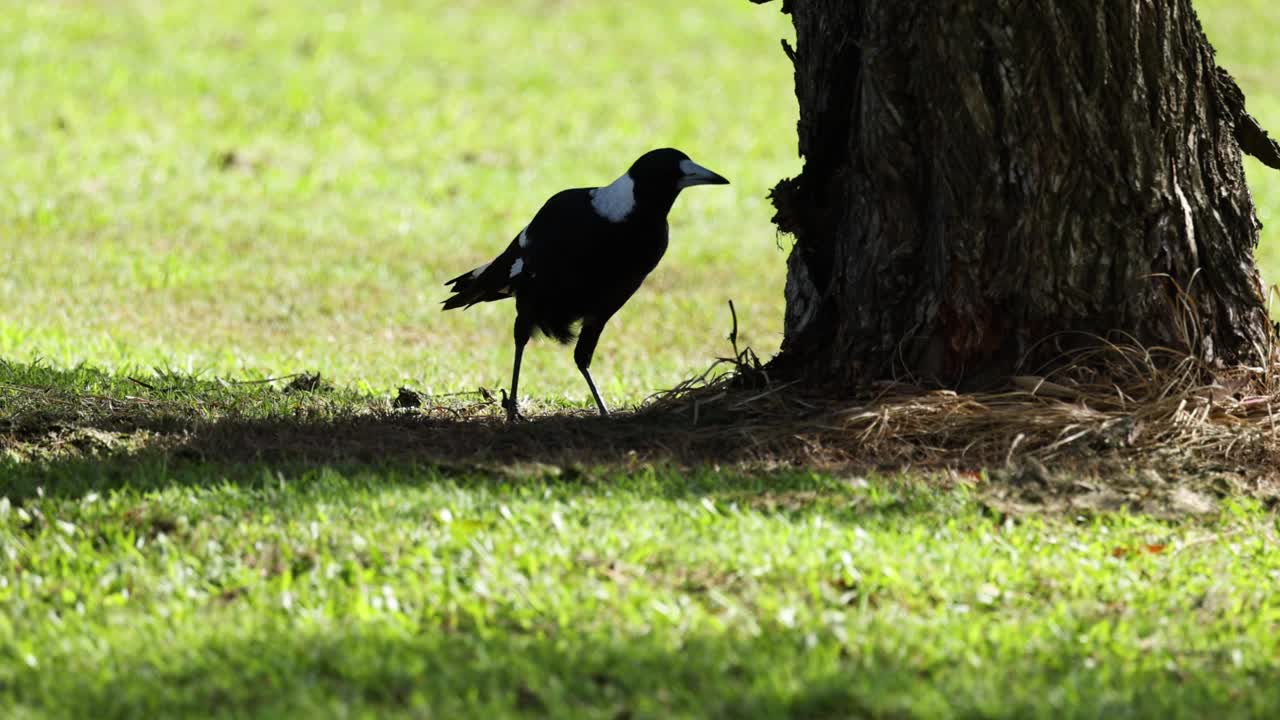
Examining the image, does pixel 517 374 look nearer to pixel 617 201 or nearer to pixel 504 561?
pixel 617 201

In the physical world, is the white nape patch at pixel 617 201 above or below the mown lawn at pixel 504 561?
above

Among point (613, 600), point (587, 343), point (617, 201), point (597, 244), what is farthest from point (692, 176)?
point (613, 600)

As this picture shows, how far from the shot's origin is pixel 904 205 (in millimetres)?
6645

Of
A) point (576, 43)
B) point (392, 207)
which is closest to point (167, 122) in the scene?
point (392, 207)

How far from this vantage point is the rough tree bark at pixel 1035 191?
6.36 m

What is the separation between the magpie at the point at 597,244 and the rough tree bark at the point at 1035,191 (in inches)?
39.3

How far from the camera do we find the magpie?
7598 millimetres

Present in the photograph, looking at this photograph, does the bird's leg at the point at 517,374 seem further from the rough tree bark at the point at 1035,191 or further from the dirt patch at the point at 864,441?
the rough tree bark at the point at 1035,191

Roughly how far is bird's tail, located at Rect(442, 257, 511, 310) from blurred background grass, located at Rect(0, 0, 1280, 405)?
635 millimetres

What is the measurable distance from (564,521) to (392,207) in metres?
11.6

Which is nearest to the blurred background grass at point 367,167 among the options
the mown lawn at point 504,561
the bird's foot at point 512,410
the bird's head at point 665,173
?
the mown lawn at point 504,561

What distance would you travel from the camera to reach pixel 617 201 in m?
7.64

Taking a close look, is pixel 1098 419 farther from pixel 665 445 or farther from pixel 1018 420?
pixel 665 445

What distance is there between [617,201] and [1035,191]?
2.04m
